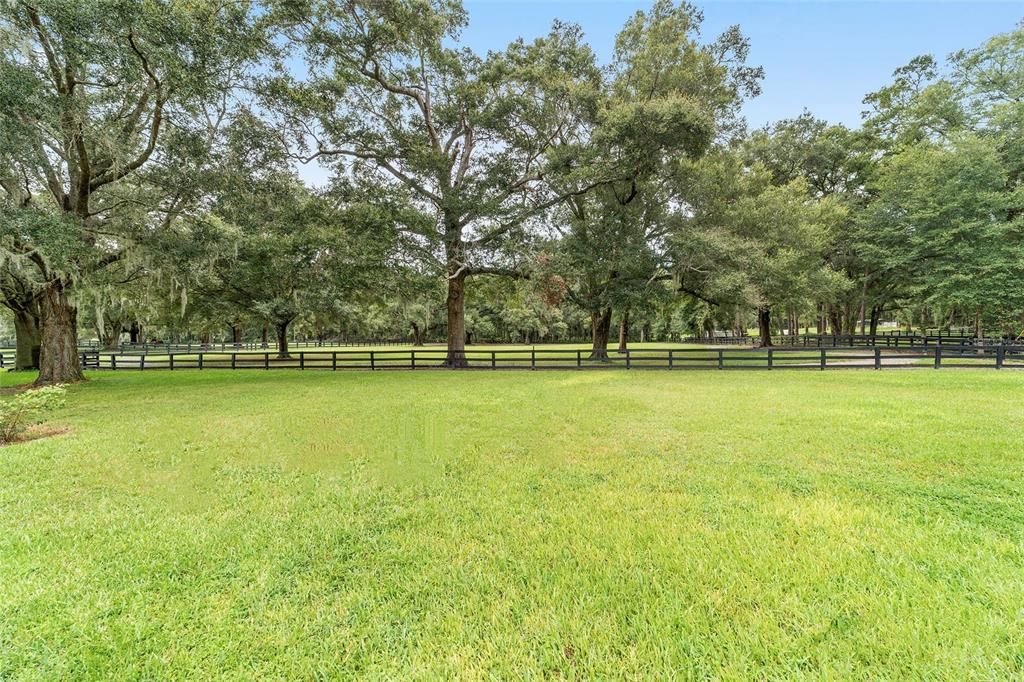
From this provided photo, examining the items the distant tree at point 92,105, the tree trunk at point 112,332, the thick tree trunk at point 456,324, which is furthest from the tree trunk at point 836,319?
the tree trunk at point 112,332

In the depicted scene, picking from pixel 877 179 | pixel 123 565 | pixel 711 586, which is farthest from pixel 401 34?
pixel 877 179

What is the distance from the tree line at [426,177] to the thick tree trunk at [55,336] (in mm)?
70

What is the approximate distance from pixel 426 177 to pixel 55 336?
510 inches

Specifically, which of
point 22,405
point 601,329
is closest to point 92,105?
point 22,405

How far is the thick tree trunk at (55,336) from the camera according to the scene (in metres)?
12.4

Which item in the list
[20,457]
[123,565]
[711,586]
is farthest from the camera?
[20,457]

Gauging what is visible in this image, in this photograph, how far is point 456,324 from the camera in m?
17.7

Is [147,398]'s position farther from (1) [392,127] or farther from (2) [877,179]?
(2) [877,179]

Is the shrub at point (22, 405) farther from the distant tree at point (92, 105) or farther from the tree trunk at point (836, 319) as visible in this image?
the tree trunk at point (836, 319)

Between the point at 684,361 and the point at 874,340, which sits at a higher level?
the point at 874,340

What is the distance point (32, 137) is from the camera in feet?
27.7

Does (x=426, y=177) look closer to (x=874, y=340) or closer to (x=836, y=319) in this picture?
(x=874, y=340)

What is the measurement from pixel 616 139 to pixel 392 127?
8.35 meters

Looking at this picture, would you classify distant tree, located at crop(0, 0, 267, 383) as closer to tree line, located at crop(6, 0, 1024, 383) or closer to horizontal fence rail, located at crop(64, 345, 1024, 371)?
tree line, located at crop(6, 0, 1024, 383)
